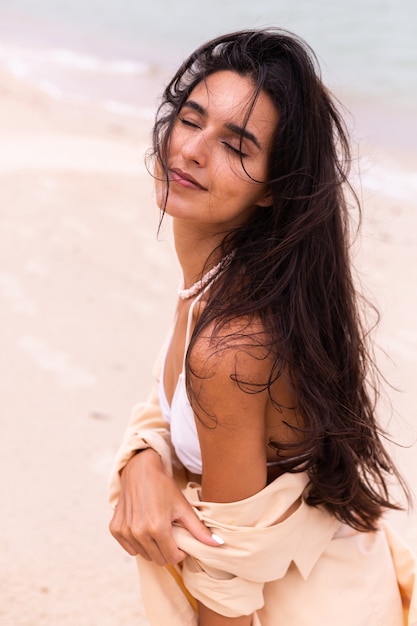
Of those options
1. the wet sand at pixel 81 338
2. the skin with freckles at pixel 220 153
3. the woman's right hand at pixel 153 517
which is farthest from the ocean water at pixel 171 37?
the woman's right hand at pixel 153 517

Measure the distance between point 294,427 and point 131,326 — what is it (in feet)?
8.12

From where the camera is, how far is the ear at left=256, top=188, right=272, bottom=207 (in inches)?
68.8

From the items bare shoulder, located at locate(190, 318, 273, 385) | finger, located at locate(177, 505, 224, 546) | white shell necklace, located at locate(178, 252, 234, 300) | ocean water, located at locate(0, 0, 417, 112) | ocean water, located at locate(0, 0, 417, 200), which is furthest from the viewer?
ocean water, located at locate(0, 0, 417, 112)

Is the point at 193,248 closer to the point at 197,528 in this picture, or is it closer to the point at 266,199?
the point at 266,199

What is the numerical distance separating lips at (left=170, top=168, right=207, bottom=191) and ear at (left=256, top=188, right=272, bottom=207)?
0.12m

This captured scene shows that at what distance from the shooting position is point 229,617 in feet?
5.78

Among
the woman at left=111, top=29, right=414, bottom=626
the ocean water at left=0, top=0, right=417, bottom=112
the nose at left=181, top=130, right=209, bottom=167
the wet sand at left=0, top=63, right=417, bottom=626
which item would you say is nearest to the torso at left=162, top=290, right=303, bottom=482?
the woman at left=111, top=29, right=414, bottom=626

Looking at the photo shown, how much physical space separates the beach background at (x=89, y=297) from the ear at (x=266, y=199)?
34 cm

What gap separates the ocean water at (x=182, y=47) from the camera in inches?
347

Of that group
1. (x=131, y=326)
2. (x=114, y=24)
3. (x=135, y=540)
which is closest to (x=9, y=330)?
(x=131, y=326)

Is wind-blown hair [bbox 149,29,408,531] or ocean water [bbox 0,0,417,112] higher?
ocean water [bbox 0,0,417,112]

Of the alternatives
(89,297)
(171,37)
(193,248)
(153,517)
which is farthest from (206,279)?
(171,37)

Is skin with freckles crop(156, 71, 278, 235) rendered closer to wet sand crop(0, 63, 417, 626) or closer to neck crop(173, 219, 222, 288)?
neck crop(173, 219, 222, 288)

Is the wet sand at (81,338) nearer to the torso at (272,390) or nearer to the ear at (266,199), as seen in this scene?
the torso at (272,390)
